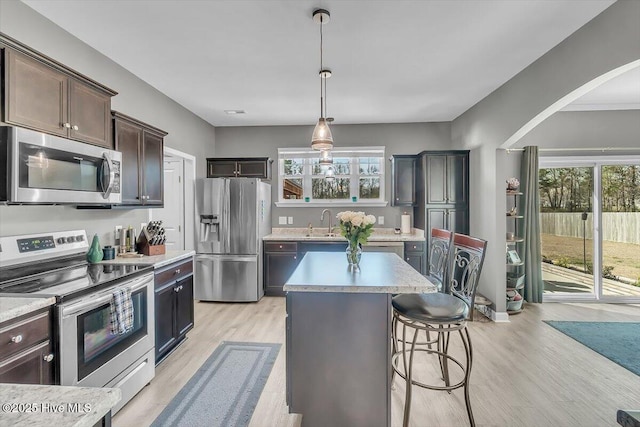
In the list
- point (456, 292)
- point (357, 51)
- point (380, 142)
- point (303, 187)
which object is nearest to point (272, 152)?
point (303, 187)

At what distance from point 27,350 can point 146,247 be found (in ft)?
4.95

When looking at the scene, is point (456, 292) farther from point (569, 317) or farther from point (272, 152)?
point (272, 152)

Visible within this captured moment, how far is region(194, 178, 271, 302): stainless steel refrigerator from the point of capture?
431 centimetres

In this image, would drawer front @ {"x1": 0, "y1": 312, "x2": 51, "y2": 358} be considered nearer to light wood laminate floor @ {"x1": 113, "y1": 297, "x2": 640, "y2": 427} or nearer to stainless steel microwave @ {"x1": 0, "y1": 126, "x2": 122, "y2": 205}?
stainless steel microwave @ {"x1": 0, "y1": 126, "x2": 122, "y2": 205}

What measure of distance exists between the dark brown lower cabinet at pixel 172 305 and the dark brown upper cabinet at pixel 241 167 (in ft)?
6.51

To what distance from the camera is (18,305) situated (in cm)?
144

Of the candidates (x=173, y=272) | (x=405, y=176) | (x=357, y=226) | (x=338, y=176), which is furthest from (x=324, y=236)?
(x=357, y=226)

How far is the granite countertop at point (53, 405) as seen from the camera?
566 mm

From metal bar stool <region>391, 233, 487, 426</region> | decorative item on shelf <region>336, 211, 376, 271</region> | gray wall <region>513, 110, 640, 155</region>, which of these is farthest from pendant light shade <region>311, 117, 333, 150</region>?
gray wall <region>513, 110, 640, 155</region>

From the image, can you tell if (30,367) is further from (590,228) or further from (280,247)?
(590,228)

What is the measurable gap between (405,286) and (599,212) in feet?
14.2

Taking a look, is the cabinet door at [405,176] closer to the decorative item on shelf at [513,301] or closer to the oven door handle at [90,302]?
the decorative item on shelf at [513,301]

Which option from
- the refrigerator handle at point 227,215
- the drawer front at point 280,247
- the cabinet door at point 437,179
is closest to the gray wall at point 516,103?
the cabinet door at point 437,179

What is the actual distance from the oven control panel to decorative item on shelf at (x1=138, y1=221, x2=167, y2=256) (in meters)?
0.48
